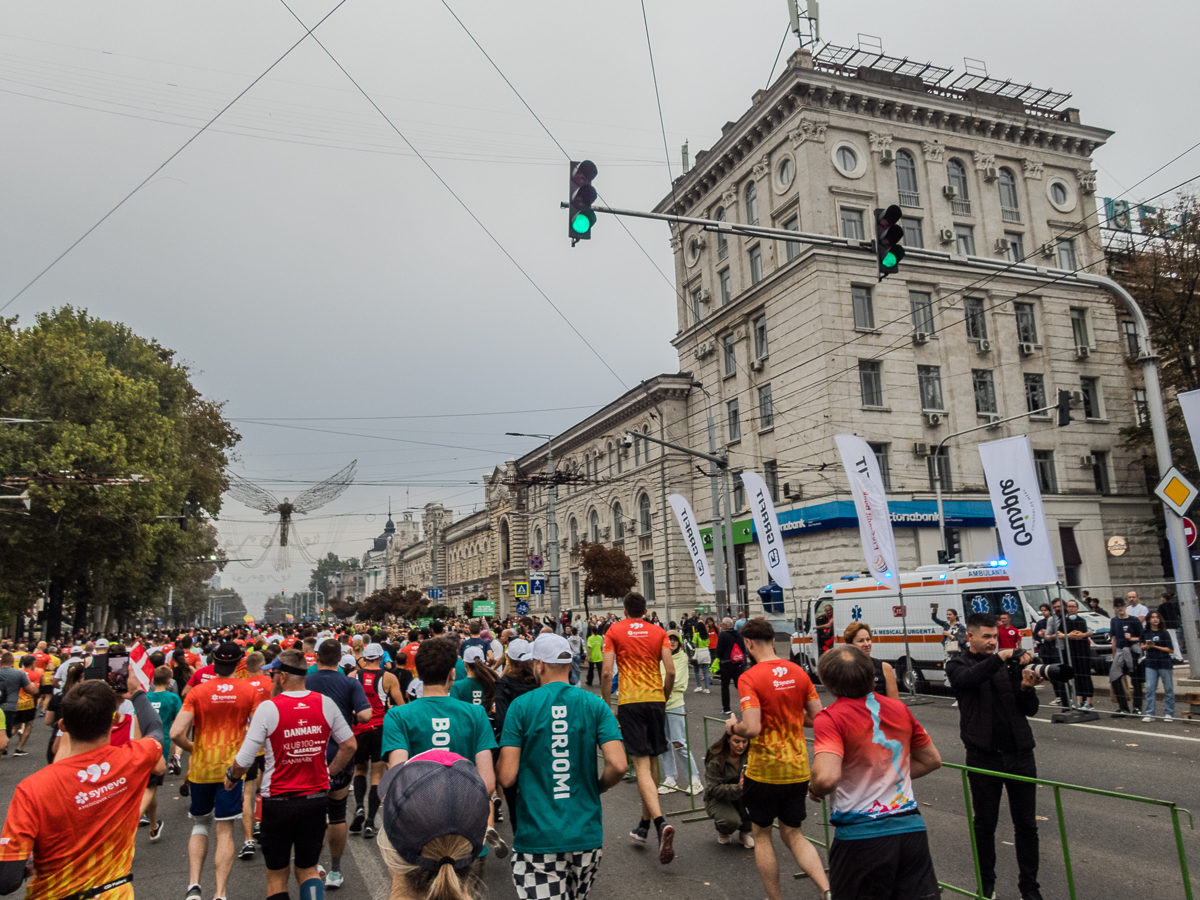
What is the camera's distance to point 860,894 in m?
3.78

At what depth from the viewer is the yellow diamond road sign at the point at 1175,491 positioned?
13.5m

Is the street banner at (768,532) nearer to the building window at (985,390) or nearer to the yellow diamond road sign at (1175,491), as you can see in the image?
the yellow diamond road sign at (1175,491)

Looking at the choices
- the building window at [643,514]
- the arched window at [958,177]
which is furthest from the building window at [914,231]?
the building window at [643,514]

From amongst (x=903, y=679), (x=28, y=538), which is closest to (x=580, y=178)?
(x=903, y=679)

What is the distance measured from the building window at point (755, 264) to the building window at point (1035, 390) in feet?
40.1

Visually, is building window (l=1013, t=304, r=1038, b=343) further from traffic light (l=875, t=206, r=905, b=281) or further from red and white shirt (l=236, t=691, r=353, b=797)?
red and white shirt (l=236, t=691, r=353, b=797)

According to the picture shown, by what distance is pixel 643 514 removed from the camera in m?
47.8

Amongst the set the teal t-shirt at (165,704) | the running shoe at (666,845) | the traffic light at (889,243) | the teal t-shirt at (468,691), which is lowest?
the running shoe at (666,845)

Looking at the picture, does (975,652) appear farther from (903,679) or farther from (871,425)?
(871,425)

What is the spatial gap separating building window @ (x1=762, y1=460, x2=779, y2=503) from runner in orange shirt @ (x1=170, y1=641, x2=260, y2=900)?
1197 inches

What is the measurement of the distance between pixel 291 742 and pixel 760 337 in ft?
112

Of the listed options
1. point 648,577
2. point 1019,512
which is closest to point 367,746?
point 1019,512

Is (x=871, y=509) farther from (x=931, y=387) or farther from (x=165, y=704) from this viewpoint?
(x=931, y=387)

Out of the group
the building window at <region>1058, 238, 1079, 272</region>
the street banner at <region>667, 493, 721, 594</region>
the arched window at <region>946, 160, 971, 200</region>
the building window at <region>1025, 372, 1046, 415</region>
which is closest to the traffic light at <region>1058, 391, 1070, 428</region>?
the street banner at <region>667, 493, 721, 594</region>
